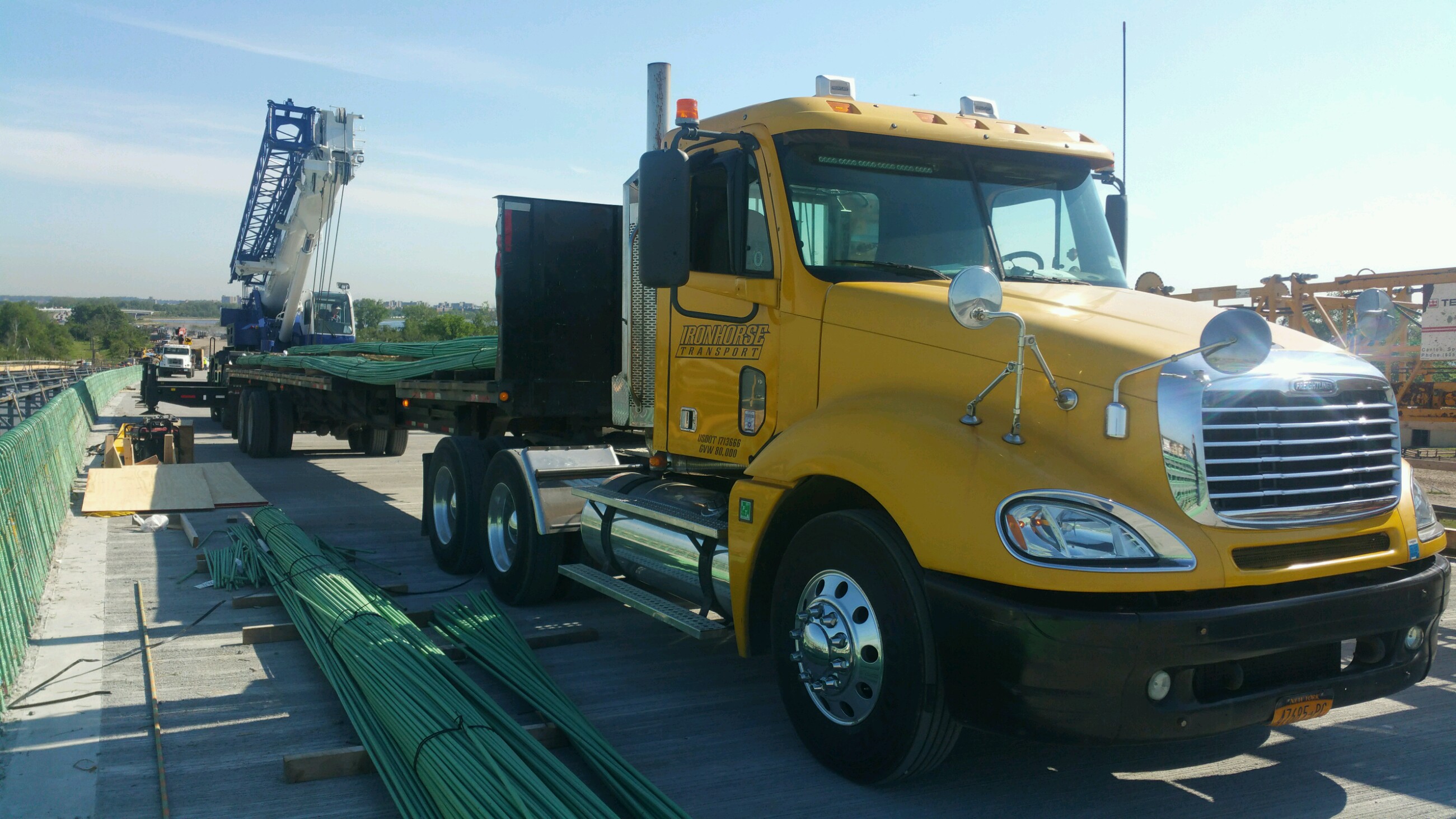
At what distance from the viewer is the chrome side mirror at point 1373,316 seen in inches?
172

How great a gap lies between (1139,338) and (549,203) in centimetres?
470

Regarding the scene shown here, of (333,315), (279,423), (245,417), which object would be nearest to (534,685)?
(279,423)

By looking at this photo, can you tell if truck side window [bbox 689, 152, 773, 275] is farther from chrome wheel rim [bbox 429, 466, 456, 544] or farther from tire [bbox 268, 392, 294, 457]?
tire [bbox 268, 392, 294, 457]

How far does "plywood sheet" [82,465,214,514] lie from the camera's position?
10.1 m

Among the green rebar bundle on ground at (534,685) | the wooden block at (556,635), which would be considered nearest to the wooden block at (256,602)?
the green rebar bundle on ground at (534,685)

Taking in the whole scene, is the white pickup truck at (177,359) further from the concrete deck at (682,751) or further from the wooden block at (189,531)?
the concrete deck at (682,751)

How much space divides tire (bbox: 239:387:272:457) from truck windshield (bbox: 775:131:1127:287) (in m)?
13.8

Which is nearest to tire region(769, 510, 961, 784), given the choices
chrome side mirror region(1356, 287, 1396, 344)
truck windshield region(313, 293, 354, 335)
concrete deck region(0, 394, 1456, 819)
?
concrete deck region(0, 394, 1456, 819)

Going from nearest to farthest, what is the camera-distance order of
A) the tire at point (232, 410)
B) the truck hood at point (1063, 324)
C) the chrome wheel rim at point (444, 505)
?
the truck hood at point (1063, 324) → the chrome wheel rim at point (444, 505) → the tire at point (232, 410)

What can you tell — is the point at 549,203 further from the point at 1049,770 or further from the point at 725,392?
the point at 1049,770

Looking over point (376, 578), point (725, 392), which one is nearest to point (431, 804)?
point (725, 392)

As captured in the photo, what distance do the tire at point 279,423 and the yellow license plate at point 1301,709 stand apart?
15322 millimetres

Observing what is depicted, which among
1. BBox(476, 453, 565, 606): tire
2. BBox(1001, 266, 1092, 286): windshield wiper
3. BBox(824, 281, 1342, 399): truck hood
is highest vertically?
BBox(1001, 266, 1092, 286): windshield wiper

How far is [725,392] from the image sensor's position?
16.4 ft
